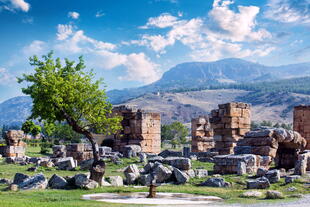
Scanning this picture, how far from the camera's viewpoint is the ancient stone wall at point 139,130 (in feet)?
107

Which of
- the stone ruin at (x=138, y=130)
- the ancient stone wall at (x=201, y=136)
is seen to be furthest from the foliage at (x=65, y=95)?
the ancient stone wall at (x=201, y=136)

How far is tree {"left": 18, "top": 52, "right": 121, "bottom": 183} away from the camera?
57.3 feet

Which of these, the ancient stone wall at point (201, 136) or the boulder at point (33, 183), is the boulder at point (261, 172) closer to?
the boulder at point (33, 183)

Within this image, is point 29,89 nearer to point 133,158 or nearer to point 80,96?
point 80,96

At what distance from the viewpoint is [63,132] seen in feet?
243

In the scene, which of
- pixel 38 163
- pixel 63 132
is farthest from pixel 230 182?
pixel 63 132

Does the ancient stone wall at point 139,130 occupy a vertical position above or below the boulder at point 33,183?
above

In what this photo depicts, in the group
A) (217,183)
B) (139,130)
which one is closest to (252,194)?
(217,183)

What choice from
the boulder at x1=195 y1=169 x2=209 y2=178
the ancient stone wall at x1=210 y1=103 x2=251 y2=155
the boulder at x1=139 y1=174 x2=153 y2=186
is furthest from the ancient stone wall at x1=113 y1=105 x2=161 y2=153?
the boulder at x1=139 y1=174 x2=153 y2=186

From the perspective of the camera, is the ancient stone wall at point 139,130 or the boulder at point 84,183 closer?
the boulder at point 84,183

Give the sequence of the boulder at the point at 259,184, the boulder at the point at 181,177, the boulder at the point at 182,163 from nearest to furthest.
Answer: the boulder at the point at 259,184 < the boulder at the point at 181,177 < the boulder at the point at 182,163

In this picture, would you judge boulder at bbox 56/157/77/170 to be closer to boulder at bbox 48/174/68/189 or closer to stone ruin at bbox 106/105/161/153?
boulder at bbox 48/174/68/189

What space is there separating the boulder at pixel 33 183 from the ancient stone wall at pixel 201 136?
22.5 metres

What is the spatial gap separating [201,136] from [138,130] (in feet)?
24.7
